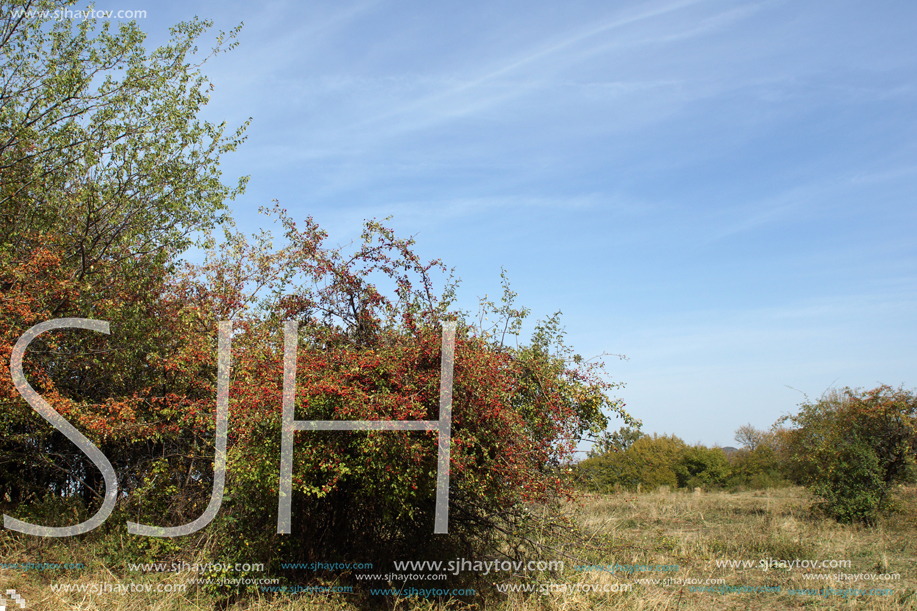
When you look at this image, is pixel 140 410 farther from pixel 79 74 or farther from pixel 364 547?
pixel 79 74

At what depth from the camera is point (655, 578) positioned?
26.6 feet

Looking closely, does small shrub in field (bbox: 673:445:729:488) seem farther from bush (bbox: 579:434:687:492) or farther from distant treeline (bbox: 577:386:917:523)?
distant treeline (bbox: 577:386:917:523)

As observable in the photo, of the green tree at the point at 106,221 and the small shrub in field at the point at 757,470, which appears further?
the small shrub in field at the point at 757,470

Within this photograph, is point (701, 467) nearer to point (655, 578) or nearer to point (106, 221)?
point (655, 578)

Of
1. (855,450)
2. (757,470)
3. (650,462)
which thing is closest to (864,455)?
(855,450)

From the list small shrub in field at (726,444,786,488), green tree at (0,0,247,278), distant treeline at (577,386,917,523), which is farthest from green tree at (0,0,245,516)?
small shrub in field at (726,444,786,488)

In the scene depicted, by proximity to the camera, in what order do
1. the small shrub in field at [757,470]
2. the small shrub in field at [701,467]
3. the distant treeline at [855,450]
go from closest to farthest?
the distant treeline at [855,450] → the small shrub in field at [757,470] → the small shrub in field at [701,467]

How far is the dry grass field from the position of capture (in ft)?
22.6

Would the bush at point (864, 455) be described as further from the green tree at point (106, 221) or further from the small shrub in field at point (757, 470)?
the green tree at point (106, 221)

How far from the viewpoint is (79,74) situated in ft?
30.1

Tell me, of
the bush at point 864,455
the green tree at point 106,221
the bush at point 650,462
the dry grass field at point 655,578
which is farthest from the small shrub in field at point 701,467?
the green tree at point 106,221

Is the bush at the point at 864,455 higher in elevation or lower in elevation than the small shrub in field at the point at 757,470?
higher

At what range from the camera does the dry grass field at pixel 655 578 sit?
22.6ft

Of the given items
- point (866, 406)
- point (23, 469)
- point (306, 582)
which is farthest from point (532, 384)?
point (866, 406)
